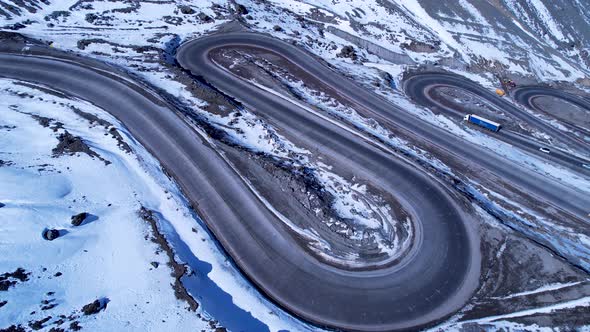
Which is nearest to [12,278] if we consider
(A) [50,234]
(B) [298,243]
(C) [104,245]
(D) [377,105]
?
(A) [50,234]

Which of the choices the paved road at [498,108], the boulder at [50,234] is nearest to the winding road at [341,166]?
the paved road at [498,108]

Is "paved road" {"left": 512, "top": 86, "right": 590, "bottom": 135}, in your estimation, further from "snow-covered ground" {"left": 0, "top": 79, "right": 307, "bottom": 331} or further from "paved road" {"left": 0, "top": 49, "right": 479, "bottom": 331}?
"snow-covered ground" {"left": 0, "top": 79, "right": 307, "bottom": 331}

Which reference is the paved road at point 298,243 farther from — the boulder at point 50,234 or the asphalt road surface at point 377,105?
the boulder at point 50,234

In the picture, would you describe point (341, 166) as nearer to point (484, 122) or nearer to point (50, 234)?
point (484, 122)

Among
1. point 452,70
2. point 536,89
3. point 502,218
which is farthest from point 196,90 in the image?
point 536,89

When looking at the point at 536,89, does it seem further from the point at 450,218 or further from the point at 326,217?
the point at 326,217
